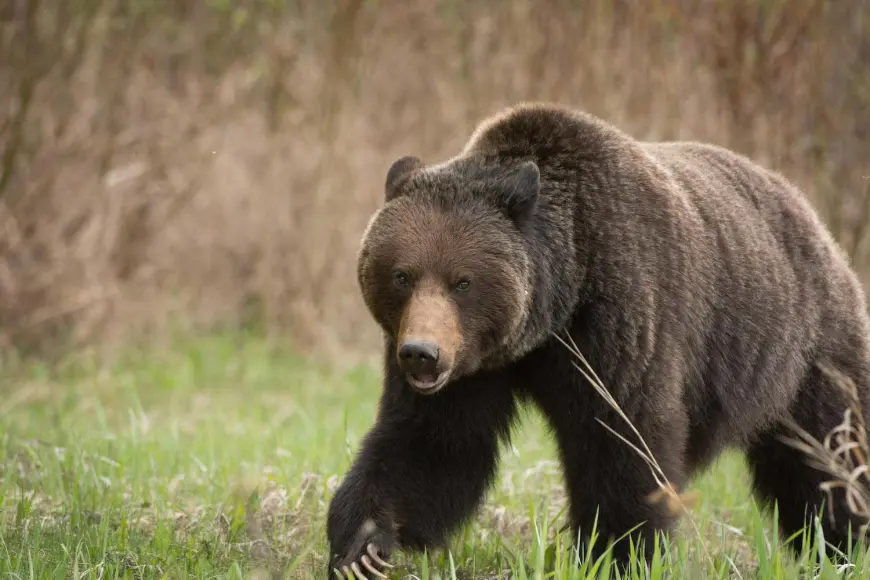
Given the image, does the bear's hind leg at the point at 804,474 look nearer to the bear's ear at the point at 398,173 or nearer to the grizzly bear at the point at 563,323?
the grizzly bear at the point at 563,323

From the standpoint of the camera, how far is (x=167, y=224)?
1202cm

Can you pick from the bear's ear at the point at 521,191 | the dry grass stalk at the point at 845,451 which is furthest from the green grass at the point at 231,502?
the bear's ear at the point at 521,191

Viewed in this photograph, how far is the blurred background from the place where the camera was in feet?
30.2

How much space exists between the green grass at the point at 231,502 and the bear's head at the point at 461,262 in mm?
722

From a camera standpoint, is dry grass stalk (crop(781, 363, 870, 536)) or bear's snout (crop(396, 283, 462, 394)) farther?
bear's snout (crop(396, 283, 462, 394))

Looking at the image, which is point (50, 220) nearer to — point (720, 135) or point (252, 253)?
point (252, 253)

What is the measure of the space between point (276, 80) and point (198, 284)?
2.38m

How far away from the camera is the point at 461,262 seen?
4.31 meters

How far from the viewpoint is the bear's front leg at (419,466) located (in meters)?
4.48

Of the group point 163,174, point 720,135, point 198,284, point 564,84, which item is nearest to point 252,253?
point 198,284

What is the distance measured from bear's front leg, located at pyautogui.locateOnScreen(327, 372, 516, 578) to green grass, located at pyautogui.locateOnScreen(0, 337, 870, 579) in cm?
16

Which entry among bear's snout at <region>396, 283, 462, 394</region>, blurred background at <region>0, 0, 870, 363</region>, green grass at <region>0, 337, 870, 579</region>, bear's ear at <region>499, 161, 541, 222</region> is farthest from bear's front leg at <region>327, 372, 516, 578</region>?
blurred background at <region>0, 0, 870, 363</region>

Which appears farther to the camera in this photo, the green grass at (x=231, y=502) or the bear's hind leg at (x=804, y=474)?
the bear's hind leg at (x=804, y=474)

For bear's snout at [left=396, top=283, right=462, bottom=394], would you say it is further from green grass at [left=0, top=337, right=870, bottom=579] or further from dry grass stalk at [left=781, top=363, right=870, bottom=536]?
dry grass stalk at [left=781, top=363, right=870, bottom=536]
